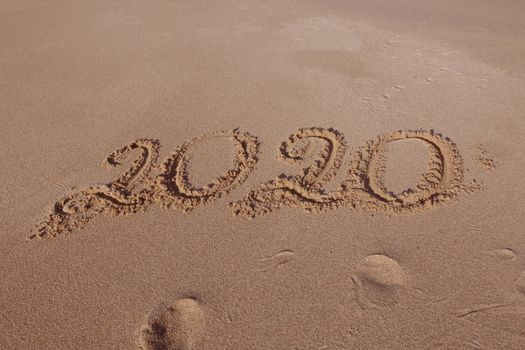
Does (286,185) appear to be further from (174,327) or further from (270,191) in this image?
(174,327)

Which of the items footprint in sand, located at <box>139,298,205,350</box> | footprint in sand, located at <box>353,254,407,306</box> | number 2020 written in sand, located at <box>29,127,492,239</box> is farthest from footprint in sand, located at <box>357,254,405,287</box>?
footprint in sand, located at <box>139,298,205,350</box>

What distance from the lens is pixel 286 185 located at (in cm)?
241

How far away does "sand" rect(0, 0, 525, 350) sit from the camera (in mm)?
1779

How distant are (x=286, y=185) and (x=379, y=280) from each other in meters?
0.86

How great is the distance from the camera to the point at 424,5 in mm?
4570

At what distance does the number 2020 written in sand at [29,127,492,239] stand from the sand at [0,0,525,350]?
0.04ft

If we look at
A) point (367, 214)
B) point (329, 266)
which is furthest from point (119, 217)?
point (367, 214)

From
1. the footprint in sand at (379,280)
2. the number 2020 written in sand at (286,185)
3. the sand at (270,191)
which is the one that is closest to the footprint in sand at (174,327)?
the sand at (270,191)

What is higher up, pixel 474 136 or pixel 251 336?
pixel 474 136

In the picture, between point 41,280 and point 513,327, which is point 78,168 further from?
point 513,327

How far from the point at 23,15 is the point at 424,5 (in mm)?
5578

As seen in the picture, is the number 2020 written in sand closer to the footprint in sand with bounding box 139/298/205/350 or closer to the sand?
the sand

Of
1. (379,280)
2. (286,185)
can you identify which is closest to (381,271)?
(379,280)

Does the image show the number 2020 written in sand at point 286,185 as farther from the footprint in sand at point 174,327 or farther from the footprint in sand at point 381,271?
the footprint in sand at point 174,327
